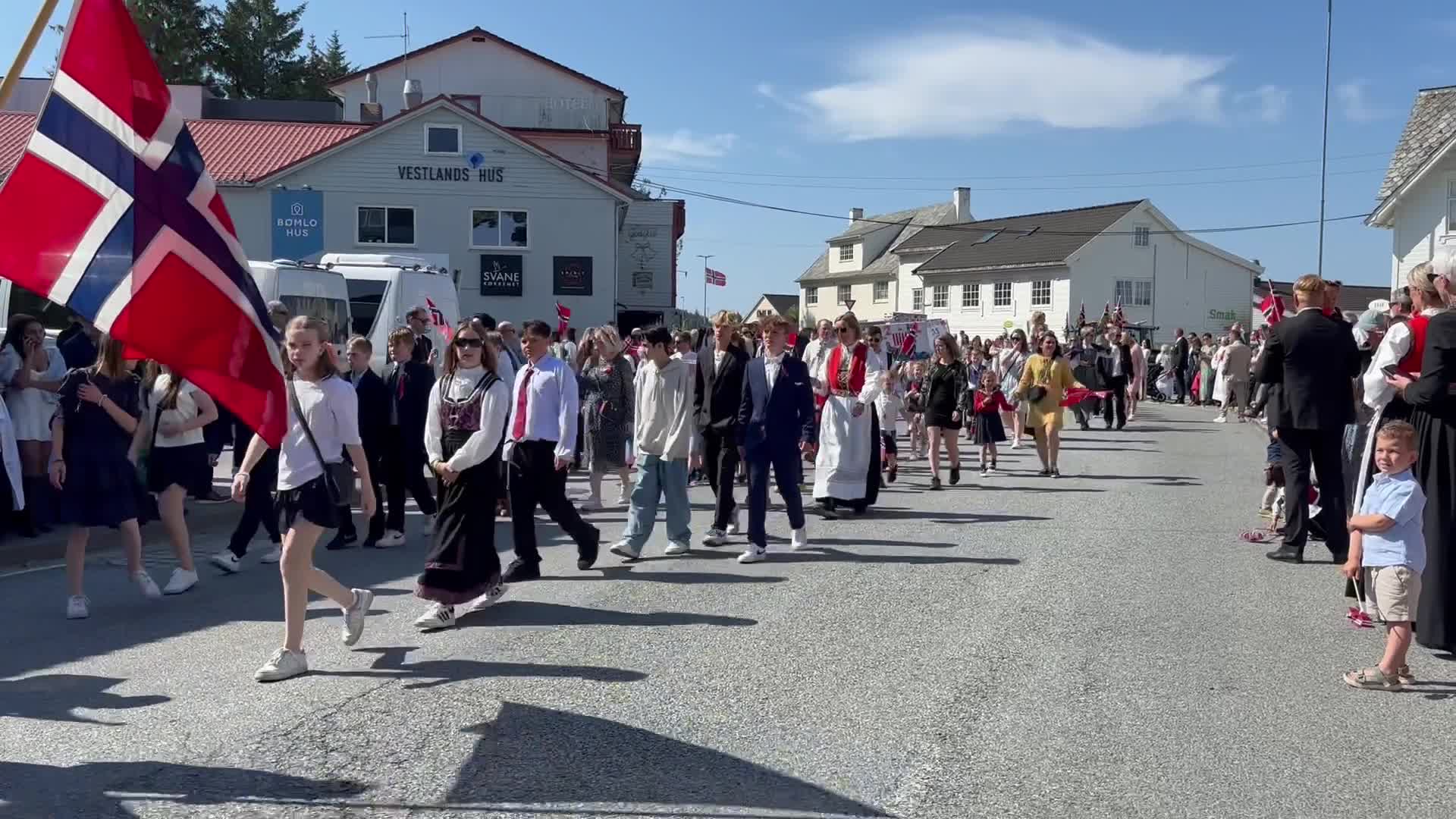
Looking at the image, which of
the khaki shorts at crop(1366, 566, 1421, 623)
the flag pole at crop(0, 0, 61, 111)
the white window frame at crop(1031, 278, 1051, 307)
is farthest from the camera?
the white window frame at crop(1031, 278, 1051, 307)

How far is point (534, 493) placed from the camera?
913cm

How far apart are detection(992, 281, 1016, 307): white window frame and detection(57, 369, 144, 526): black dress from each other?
56.1m

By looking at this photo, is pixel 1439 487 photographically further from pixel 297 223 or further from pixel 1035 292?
pixel 1035 292

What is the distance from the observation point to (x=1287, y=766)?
17.0 ft

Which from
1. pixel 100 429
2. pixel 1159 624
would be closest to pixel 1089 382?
pixel 1159 624

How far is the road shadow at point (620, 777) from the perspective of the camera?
475 centimetres

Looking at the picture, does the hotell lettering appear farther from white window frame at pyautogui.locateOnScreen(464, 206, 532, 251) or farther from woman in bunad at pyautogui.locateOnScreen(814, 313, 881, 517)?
woman in bunad at pyautogui.locateOnScreen(814, 313, 881, 517)

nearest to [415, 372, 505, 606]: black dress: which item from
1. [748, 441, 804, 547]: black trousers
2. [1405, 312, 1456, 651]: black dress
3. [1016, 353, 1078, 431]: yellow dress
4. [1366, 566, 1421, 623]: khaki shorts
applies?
[748, 441, 804, 547]: black trousers

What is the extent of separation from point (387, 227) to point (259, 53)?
31.1 m

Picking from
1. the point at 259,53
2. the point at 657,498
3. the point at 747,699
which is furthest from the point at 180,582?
the point at 259,53

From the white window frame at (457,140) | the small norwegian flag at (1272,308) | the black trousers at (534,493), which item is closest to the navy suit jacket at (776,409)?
the black trousers at (534,493)

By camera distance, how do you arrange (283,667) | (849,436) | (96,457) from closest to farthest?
1. (283,667)
2. (96,457)
3. (849,436)

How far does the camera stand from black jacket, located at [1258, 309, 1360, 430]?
9336mm

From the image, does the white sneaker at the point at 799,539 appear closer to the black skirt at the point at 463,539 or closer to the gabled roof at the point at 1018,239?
the black skirt at the point at 463,539
